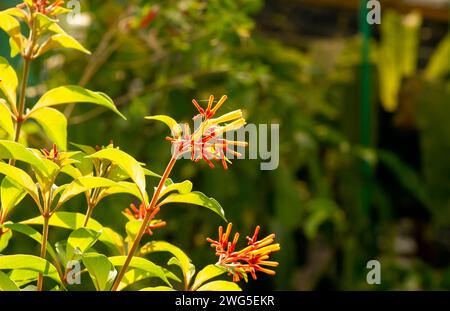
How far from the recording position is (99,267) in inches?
17.4

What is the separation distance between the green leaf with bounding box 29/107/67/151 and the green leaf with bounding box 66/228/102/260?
7 centimetres

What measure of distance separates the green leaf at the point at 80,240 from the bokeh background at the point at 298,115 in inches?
23.0

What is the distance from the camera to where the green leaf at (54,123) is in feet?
1.64

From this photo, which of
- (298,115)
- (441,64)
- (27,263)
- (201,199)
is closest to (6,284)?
(27,263)

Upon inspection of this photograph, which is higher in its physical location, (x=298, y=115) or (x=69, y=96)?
(x=298, y=115)

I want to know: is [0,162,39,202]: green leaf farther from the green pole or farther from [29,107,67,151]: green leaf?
the green pole

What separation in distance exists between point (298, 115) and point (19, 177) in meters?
1.30

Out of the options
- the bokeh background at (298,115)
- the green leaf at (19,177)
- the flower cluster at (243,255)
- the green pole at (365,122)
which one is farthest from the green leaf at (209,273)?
the green pole at (365,122)

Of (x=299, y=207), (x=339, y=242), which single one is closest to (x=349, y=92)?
(x=339, y=242)

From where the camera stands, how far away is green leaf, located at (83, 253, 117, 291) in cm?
44

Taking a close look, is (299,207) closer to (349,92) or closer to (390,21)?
(349,92)

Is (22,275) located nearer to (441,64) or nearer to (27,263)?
(27,263)

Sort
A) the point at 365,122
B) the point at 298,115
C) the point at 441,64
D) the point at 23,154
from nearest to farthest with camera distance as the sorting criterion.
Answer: the point at 23,154
the point at 298,115
the point at 365,122
the point at 441,64

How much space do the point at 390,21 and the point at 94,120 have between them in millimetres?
1268
